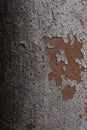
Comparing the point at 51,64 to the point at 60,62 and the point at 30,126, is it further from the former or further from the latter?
the point at 30,126

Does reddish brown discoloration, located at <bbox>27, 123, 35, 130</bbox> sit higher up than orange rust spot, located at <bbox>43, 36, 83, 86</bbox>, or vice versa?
orange rust spot, located at <bbox>43, 36, 83, 86</bbox>

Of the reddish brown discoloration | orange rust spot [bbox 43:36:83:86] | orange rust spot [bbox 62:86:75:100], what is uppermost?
orange rust spot [bbox 43:36:83:86]

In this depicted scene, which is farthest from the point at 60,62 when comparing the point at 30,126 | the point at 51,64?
the point at 30,126

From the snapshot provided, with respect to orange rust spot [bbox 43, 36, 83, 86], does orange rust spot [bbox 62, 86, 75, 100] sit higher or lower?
Answer: lower

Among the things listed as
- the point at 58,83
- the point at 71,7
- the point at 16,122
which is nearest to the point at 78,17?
the point at 71,7

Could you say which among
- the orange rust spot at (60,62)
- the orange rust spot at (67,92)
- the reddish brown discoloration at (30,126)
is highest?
the orange rust spot at (60,62)

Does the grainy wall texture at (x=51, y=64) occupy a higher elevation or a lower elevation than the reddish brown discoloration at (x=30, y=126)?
higher

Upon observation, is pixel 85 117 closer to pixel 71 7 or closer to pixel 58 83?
pixel 58 83

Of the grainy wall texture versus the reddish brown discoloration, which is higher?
the grainy wall texture
